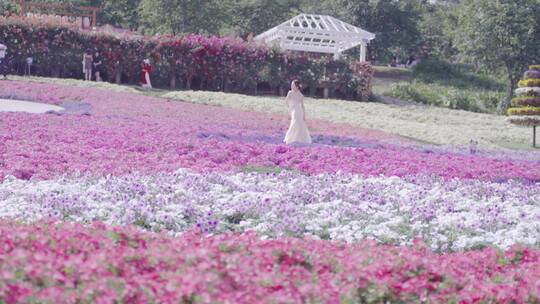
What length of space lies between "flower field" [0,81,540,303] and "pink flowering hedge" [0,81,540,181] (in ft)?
0.15

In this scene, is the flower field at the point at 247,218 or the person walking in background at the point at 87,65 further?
the person walking in background at the point at 87,65

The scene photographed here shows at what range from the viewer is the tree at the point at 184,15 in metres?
45.5

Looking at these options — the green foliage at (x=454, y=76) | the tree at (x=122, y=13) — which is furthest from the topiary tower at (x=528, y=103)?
the tree at (x=122, y=13)

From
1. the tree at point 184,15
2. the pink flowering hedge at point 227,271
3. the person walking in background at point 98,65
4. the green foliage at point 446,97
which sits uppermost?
the tree at point 184,15

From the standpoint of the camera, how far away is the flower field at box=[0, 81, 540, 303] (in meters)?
4.52

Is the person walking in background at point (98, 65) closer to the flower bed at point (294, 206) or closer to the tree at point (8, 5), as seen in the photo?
the tree at point (8, 5)

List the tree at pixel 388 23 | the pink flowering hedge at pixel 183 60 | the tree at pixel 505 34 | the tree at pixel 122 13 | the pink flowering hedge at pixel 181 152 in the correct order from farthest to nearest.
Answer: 1. the tree at pixel 122 13
2. the tree at pixel 388 23
3. the tree at pixel 505 34
4. the pink flowering hedge at pixel 183 60
5. the pink flowering hedge at pixel 181 152

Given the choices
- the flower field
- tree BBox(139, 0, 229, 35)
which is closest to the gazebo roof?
tree BBox(139, 0, 229, 35)

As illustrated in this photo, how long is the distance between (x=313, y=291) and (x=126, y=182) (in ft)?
16.9

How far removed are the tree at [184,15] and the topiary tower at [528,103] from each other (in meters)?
23.9

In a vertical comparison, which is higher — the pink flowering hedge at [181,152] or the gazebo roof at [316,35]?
the gazebo roof at [316,35]

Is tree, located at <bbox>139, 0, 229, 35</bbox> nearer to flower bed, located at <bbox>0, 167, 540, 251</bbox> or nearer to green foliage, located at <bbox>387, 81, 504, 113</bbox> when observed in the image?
green foliage, located at <bbox>387, 81, 504, 113</bbox>

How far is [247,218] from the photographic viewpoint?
7.92 metres

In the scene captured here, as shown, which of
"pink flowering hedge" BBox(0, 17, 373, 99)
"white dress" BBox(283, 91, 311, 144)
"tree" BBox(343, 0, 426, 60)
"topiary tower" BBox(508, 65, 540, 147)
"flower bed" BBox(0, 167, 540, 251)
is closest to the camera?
"flower bed" BBox(0, 167, 540, 251)
